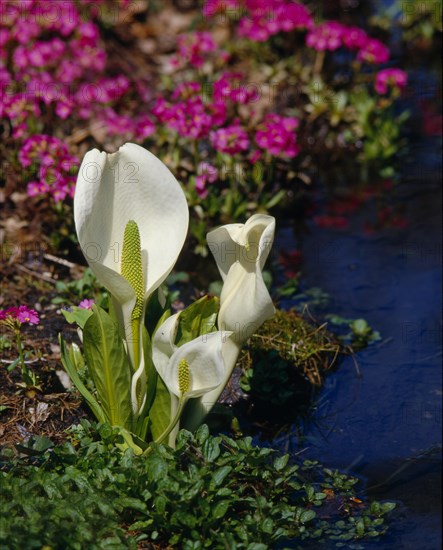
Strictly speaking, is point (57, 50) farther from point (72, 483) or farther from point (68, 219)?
point (72, 483)

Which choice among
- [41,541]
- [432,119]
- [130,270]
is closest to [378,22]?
Answer: [432,119]

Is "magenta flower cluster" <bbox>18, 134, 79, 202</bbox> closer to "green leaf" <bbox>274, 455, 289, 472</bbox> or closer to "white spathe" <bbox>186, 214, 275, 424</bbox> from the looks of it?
"white spathe" <bbox>186, 214, 275, 424</bbox>

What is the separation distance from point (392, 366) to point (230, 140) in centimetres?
134

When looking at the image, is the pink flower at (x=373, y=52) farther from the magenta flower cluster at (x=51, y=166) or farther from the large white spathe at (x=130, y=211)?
the large white spathe at (x=130, y=211)

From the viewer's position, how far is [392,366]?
12.2 feet

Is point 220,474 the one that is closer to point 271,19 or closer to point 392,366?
point 392,366

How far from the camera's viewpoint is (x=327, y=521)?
2820 millimetres

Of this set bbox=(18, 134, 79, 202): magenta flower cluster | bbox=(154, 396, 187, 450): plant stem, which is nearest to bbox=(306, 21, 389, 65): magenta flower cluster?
bbox=(18, 134, 79, 202): magenta flower cluster

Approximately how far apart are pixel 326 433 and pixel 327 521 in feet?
1.82

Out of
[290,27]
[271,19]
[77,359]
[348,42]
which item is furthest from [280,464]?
[271,19]

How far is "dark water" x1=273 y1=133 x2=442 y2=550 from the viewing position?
121 inches

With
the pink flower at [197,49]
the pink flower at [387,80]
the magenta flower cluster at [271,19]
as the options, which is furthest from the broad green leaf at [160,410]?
the magenta flower cluster at [271,19]

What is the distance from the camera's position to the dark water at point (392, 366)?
10.1 feet

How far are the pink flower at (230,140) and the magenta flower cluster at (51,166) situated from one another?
0.69m
